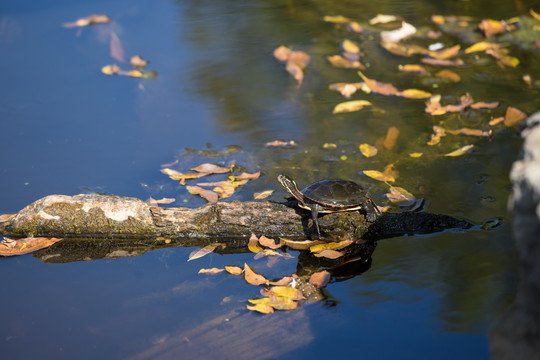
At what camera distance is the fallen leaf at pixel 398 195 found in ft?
16.2

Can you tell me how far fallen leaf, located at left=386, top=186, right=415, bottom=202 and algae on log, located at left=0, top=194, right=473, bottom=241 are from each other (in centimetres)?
48

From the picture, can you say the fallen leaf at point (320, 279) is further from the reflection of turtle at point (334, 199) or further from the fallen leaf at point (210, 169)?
→ the fallen leaf at point (210, 169)

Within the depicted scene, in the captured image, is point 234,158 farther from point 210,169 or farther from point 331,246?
point 331,246

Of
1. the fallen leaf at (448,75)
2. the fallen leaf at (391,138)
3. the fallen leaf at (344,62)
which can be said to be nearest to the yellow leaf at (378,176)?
the fallen leaf at (391,138)

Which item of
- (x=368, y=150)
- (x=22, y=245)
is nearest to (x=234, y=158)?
(x=368, y=150)

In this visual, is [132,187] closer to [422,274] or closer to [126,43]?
[422,274]

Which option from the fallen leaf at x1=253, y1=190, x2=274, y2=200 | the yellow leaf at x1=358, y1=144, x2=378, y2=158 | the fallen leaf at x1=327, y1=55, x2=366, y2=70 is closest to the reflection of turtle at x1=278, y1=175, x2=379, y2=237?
the fallen leaf at x1=253, y1=190, x2=274, y2=200

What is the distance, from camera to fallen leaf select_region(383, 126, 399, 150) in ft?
19.3

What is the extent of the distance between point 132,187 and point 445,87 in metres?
4.06

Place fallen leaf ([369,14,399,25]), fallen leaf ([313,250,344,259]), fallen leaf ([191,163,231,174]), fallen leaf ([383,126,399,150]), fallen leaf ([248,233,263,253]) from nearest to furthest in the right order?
fallen leaf ([313,250,344,259]) < fallen leaf ([248,233,263,253]) < fallen leaf ([191,163,231,174]) < fallen leaf ([383,126,399,150]) < fallen leaf ([369,14,399,25])

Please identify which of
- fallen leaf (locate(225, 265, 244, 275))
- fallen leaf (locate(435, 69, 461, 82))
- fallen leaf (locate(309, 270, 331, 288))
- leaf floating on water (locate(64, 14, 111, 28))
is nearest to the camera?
fallen leaf (locate(309, 270, 331, 288))

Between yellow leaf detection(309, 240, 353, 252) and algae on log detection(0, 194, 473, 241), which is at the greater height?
algae on log detection(0, 194, 473, 241)

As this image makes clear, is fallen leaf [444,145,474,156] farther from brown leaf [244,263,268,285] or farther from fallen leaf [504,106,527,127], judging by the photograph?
brown leaf [244,263,268,285]

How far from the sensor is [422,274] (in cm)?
413
